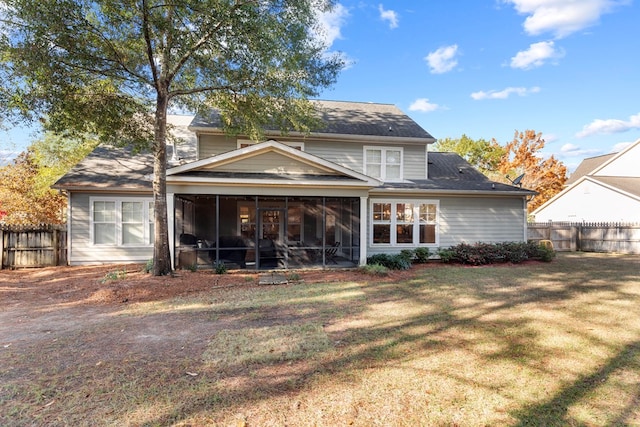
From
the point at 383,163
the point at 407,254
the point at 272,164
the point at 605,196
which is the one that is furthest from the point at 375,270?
the point at 605,196

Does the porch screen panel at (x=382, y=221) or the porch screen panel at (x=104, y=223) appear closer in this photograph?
the porch screen panel at (x=104, y=223)

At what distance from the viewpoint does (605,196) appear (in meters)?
21.7

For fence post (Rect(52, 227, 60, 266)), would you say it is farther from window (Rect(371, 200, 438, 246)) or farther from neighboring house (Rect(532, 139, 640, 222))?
neighboring house (Rect(532, 139, 640, 222))

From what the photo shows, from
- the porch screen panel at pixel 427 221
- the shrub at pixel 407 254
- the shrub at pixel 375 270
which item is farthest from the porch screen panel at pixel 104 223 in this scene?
the porch screen panel at pixel 427 221

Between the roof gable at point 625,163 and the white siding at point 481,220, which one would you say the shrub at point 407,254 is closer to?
the white siding at point 481,220

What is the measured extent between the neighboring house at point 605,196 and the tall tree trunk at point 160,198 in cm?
2590

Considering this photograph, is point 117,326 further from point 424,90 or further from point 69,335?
point 424,90

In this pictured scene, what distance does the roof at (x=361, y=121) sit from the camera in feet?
43.3

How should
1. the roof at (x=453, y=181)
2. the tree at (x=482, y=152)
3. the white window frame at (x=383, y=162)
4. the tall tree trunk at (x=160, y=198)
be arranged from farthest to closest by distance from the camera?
the tree at (x=482, y=152)
the white window frame at (x=383, y=162)
the roof at (x=453, y=181)
the tall tree trunk at (x=160, y=198)

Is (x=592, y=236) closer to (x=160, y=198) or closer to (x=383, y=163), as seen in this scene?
(x=383, y=163)

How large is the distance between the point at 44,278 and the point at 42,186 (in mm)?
10512

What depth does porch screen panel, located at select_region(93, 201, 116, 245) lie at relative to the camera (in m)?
11.9

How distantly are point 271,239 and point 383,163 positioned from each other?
5.77m

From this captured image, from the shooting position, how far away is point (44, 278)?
9.61 m
